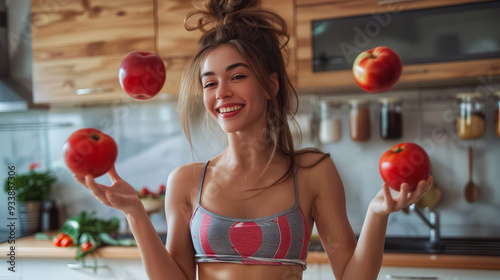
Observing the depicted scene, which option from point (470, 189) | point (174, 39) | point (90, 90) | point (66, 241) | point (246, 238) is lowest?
point (66, 241)

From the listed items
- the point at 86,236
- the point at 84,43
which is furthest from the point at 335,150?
the point at 84,43

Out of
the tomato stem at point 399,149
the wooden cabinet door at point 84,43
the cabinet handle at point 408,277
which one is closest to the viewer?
the tomato stem at point 399,149

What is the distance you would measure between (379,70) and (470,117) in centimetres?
151

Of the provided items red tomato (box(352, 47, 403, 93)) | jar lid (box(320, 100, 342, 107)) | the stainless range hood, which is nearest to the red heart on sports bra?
red tomato (box(352, 47, 403, 93))

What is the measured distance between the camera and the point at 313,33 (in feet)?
7.59

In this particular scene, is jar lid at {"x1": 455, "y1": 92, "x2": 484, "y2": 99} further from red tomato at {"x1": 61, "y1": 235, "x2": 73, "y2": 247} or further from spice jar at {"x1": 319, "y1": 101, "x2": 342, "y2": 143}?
red tomato at {"x1": 61, "y1": 235, "x2": 73, "y2": 247}

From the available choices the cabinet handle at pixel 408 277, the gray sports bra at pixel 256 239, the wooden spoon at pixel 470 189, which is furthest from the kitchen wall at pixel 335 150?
the gray sports bra at pixel 256 239

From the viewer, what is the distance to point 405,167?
2.96ft

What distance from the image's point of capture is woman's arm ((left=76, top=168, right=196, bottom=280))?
883 mm

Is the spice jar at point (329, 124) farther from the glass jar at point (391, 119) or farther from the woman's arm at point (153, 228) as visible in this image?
the woman's arm at point (153, 228)

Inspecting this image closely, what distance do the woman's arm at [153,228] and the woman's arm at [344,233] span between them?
0.33m

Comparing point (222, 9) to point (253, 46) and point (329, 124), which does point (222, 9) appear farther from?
point (329, 124)

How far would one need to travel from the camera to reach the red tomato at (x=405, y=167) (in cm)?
90

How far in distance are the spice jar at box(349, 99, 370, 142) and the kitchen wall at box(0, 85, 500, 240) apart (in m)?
0.08
